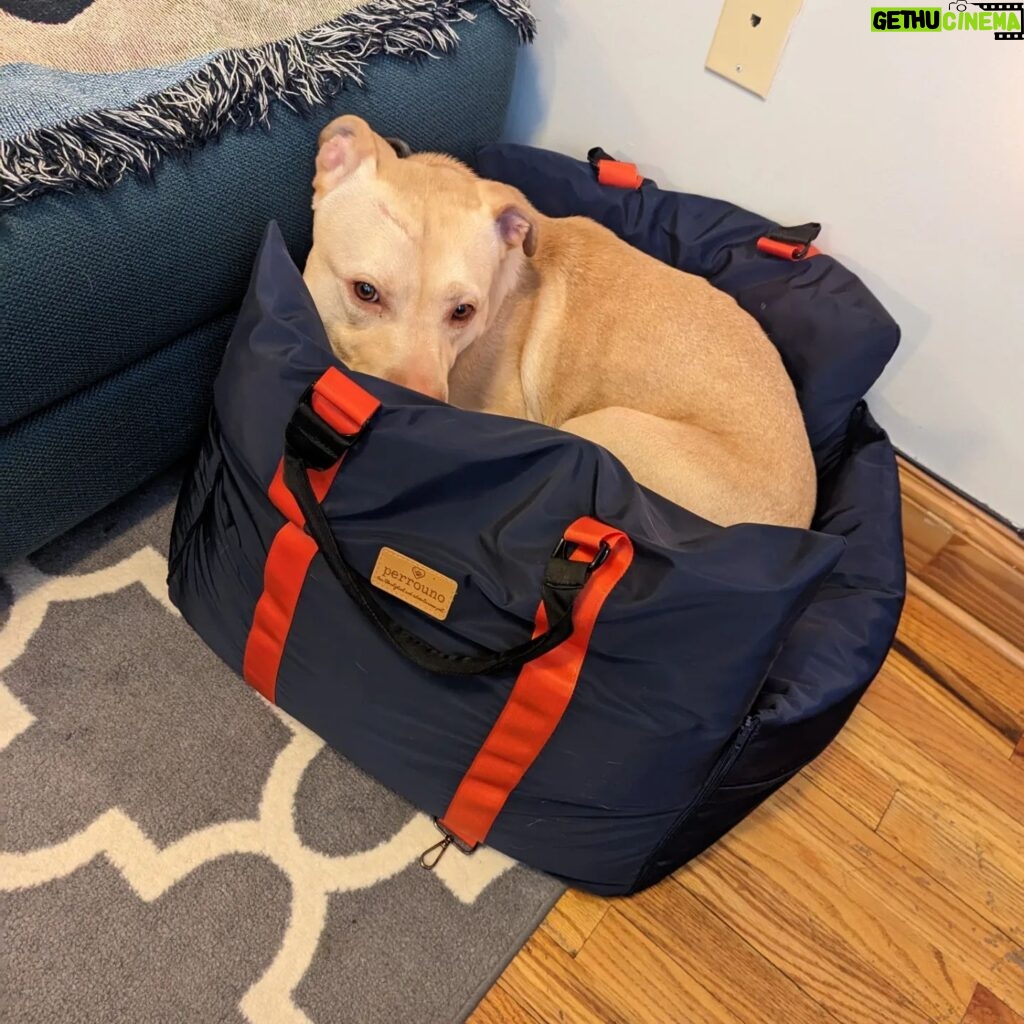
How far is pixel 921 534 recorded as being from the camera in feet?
6.48

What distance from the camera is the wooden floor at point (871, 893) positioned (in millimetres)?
1375

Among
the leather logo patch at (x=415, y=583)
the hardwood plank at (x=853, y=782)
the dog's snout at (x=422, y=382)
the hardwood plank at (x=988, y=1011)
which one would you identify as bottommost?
the hardwood plank at (x=988, y=1011)

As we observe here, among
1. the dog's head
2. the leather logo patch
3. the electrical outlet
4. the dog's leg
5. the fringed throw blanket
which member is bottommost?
the leather logo patch

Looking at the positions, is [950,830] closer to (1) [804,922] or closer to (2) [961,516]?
(1) [804,922]

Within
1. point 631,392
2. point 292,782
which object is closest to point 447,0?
point 631,392

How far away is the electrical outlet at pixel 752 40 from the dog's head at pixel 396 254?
567 millimetres

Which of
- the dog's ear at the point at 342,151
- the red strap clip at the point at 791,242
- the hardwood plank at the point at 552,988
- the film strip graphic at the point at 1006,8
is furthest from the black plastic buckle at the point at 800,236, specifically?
the hardwood plank at the point at 552,988

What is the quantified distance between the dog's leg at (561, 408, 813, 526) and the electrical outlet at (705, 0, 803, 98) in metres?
0.76

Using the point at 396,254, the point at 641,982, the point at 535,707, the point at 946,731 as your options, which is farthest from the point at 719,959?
the point at 396,254

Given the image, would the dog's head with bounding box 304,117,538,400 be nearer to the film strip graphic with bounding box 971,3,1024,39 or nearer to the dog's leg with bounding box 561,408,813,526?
the dog's leg with bounding box 561,408,813,526

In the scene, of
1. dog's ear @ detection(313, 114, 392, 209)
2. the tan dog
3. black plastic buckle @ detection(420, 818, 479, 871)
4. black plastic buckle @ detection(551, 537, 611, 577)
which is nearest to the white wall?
the tan dog

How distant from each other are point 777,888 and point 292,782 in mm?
882

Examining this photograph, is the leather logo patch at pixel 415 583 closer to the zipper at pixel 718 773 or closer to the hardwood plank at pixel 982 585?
the zipper at pixel 718 773

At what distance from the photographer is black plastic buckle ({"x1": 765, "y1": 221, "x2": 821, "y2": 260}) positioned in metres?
1.74
